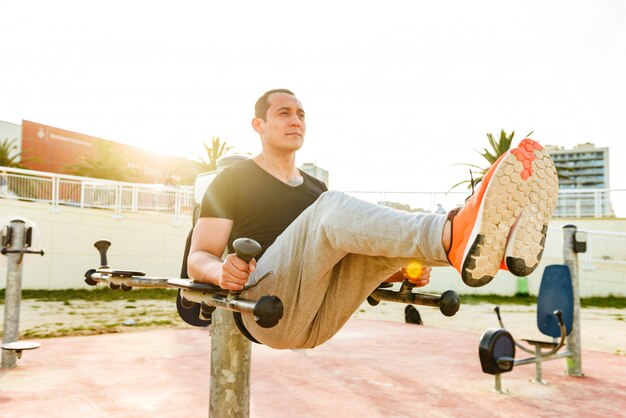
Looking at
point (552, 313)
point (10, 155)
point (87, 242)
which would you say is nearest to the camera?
point (552, 313)

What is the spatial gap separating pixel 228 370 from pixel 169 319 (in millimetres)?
6908

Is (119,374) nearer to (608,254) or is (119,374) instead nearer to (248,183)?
(248,183)

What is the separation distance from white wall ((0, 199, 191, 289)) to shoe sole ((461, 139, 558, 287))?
1421 cm

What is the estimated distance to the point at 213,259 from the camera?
191 centimetres

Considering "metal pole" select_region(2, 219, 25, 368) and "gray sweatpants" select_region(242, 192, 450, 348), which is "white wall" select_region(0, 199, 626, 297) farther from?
"gray sweatpants" select_region(242, 192, 450, 348)

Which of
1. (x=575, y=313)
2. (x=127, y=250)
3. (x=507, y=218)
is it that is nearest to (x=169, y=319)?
(x=575, y=313)

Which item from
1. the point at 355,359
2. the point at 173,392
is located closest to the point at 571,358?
the point at 355,359

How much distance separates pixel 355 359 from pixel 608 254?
486 inches

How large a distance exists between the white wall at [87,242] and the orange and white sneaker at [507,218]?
14.2 metres

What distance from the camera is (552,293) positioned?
516 cm

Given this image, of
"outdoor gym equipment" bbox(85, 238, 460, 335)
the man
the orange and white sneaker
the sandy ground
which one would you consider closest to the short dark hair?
the man

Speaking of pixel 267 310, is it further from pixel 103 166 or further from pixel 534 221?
pixel 103 166

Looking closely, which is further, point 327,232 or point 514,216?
point 327,232

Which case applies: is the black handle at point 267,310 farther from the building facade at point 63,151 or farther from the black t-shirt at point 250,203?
the building facade at point 63,151
